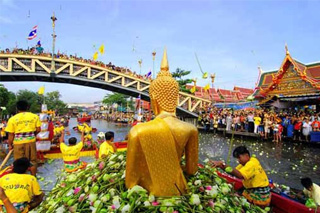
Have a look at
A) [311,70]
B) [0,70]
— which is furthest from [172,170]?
[0,70]

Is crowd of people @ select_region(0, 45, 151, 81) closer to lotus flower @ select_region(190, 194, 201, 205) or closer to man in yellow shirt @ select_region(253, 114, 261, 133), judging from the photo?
man in yellow shirt @ select_region(253, 114, 261, 133)

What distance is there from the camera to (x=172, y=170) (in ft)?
7.72

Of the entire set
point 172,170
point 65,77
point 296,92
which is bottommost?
point 172,170

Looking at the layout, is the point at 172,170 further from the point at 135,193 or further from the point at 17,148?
the point at 17,148

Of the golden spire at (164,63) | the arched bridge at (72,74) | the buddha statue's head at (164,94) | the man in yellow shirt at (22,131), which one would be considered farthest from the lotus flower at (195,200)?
the arched bridge at (72,74)

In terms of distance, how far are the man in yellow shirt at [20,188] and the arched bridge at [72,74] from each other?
24.3m

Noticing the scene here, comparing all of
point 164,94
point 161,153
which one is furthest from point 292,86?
point 161,153

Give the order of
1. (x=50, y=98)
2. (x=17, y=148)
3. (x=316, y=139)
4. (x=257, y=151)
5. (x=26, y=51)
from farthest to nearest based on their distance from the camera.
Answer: (x=50, y=98)
(x=26, y=51)
(x=316, y=139)
(x=257, y=151)
(x=17, y=148)

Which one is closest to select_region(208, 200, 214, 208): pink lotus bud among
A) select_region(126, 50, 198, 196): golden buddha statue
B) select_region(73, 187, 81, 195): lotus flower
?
select_region(126, 50, 198, 196): golden buddha statue

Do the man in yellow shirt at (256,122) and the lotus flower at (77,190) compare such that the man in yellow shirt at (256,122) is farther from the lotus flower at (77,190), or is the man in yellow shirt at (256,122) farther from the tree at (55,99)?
the tree at (55,99)

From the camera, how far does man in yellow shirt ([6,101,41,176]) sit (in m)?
5.04

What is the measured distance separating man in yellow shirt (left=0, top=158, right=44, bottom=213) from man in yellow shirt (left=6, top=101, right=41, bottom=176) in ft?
6.60

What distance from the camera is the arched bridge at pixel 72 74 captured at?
24.0 m

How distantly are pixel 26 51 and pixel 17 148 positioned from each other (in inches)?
954
